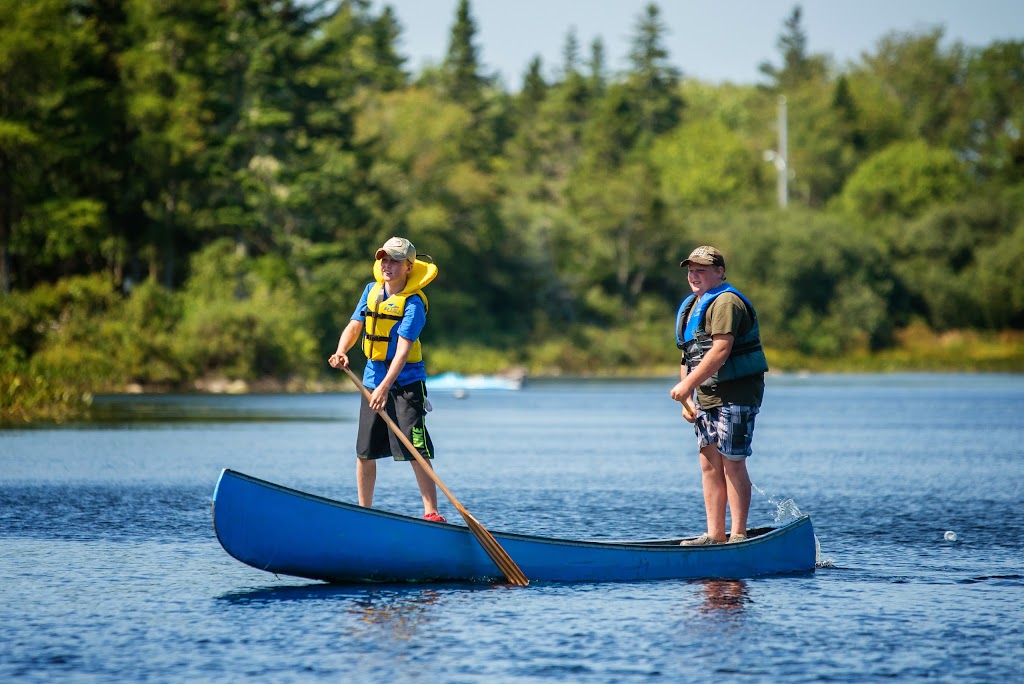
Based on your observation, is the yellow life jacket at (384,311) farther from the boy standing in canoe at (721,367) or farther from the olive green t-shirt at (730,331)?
the olive green t-shirt at (730,331)

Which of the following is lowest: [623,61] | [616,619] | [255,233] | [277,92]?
[616,619]

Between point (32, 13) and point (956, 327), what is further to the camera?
point (956, 327)

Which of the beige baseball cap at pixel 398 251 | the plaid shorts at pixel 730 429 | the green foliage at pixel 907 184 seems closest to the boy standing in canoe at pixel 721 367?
the plaid shorts at pixel 730 429

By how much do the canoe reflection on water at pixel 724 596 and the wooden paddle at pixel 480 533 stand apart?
1.39m

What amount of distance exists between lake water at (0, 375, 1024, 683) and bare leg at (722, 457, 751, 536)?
22.7 inches

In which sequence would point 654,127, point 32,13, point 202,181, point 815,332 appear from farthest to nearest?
point 654,127
point 815,332
point 202,181
point 32,13

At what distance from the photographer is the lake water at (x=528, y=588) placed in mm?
8750

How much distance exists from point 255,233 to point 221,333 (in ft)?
34.1

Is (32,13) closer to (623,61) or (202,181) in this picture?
(202,181)

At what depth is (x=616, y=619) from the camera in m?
10.0

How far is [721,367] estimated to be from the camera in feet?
36.3

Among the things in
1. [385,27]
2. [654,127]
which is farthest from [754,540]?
[654,127]

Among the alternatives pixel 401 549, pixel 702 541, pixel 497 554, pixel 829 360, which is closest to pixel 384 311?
pixel 401 549

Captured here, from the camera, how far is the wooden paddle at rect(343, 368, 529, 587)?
10.8 meters
